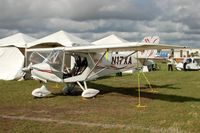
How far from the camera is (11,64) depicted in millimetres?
25531

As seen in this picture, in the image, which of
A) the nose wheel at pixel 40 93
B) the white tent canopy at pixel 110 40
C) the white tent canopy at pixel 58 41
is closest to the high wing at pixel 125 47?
the nose wheel at pixel 40 93

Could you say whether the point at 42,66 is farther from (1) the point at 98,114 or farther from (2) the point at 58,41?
(2) the point at 58,41

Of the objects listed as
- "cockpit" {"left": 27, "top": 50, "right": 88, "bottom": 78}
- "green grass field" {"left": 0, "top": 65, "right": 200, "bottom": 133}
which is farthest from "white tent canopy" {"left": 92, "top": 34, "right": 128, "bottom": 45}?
"green grass field" {"left": 0, "top": 65, "right": 200, "bottom": 133}

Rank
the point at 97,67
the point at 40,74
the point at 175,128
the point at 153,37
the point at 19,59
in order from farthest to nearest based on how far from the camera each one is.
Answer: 1. the point at 19,59
2. the point at 153,37
3. the point at 97,67
4. the point at 40,74
5. the point at 175,128

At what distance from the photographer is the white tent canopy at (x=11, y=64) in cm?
2457

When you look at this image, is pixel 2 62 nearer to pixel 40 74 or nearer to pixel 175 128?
pixel 40 74

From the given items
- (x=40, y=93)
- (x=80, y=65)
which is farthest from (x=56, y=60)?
(x=40, y=93)

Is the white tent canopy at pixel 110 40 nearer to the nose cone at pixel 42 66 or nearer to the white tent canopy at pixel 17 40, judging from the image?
the white tent canopy at pixel 17 40

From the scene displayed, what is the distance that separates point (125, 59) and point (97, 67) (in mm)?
1976

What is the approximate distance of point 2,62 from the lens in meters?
25.8

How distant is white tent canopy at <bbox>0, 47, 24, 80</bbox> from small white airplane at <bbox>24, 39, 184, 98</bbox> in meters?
9.25

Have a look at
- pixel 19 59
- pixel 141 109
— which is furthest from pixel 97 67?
pixel 19 59

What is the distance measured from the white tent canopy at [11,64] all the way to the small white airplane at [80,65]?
925cm

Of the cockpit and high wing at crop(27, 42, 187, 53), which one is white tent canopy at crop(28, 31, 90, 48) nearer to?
the cockpit
